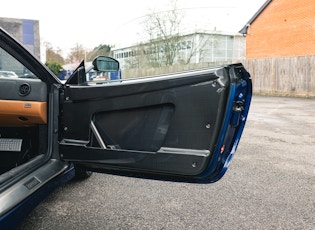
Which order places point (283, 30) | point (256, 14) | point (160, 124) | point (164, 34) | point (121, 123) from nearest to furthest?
point (160, 124)
point (121, 123)
point (283, 30)
point (256, 14)
point (164, 34)

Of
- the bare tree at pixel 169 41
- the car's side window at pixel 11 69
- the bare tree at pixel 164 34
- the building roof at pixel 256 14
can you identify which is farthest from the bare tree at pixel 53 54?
the car's side window at pixel 11 69

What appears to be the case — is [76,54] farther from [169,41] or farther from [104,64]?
[104,64]

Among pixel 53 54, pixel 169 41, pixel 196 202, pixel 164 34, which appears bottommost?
pixel 196 202

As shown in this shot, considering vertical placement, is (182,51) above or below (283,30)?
below

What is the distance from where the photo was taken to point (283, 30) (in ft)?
67.2

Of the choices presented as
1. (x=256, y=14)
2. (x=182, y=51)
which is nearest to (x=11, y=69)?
(x=256, y=14)

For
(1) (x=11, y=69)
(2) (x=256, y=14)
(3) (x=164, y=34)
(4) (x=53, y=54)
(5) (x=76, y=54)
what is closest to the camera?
(1) (x=11, y=69)

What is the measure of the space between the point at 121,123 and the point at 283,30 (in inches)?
819

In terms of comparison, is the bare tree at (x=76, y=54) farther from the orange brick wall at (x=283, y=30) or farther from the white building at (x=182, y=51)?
the orange brick wall at (x=283, y=30)

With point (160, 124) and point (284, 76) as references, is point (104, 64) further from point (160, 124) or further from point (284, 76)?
point (284, 76)

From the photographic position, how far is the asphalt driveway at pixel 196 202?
2.65 m

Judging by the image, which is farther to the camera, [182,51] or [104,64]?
[182,51]

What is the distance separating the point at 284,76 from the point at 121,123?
48.0 ft

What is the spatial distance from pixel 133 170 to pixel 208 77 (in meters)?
0.78
